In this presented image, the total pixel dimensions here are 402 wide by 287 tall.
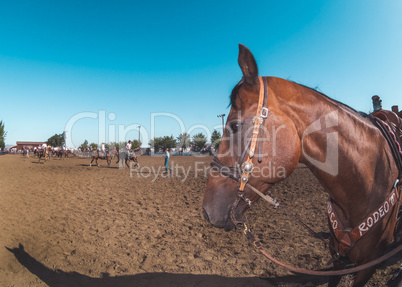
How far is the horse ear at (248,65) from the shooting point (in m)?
1.48

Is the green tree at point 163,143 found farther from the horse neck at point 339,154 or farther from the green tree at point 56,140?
the horse neck at point 339,154

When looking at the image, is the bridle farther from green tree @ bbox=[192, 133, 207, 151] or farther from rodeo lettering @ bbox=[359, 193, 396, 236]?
green tree @ bbox=[192, 133, 207, 151]

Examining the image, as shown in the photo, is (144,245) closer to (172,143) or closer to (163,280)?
(163,280)

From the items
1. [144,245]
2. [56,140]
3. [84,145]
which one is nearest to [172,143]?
[84,145]

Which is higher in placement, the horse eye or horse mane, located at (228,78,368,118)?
horse mane, located at (228,78,368,118)

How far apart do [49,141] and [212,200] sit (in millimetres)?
121232

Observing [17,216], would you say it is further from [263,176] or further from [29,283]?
[263,176]

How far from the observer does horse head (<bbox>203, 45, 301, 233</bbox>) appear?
1523mm

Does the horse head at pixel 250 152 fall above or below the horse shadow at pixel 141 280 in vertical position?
above

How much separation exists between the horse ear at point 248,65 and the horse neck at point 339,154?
0.85ft

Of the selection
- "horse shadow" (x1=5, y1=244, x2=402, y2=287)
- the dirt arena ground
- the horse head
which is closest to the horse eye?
A: the horse head

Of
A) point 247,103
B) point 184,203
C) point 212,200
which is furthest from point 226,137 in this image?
point 184,203

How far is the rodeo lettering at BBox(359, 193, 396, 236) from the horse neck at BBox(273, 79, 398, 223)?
0.05 meters

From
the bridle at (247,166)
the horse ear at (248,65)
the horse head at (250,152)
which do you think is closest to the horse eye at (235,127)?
the horse head at (250,152)
